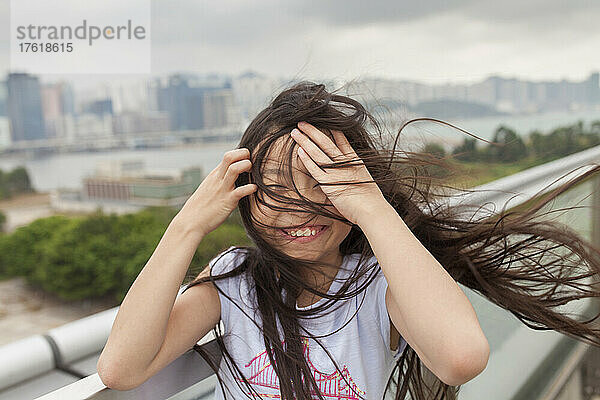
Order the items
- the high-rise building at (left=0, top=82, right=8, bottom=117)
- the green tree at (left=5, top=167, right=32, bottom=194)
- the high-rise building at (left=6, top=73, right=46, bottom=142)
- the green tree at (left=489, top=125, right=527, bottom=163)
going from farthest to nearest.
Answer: the green tree at (left=5, top=167, right=32, bottom=194) → the high-rise building at (left=6, top=73, right=46, bottom=142) → the high-rise building at (left=0, top=82, right=8, bottom=117) → the green tree at (left=489, top=125, right=527, bottom=163)

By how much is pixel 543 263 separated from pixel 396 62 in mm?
8406

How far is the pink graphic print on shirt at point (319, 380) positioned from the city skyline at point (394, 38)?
6.87 meters

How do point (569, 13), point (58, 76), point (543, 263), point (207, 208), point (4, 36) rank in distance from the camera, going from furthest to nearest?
point (569, 13) → point (58, 76) → point (4, 36) → point (543, 263) → point (207, 208)

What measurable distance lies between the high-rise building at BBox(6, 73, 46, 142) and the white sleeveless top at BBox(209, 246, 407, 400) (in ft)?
20.8

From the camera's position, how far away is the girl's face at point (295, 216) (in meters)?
0.77

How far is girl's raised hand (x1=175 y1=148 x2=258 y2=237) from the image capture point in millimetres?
764

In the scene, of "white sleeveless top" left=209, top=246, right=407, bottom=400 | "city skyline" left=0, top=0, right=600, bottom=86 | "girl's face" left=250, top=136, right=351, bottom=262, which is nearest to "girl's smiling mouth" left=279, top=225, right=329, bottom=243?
"girl's face" left=250, top=136, right=351, bottom=262

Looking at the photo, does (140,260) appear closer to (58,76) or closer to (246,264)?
(58,76)

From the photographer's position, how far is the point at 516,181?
1639 mm

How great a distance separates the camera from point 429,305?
0.69 meters

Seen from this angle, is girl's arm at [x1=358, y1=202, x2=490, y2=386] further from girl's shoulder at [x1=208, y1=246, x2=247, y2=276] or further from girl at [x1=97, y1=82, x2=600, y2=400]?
girl's shoulder at [x1=208, y1=246, x2=247, y2=276]

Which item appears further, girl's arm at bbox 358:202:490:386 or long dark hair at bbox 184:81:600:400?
long dark hair at bbox 184:81:600:400

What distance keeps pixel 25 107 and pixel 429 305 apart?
704 centimetres

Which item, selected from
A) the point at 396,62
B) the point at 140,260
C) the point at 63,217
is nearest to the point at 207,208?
the point at 140,260
